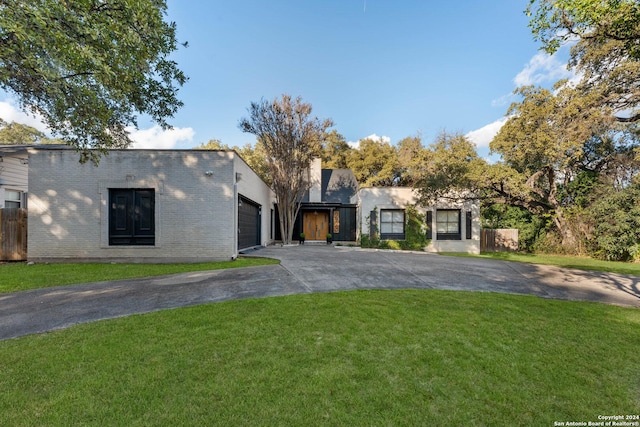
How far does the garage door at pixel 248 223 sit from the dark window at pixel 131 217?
10.4 ft

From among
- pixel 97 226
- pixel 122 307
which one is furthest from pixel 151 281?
pixel 97 226

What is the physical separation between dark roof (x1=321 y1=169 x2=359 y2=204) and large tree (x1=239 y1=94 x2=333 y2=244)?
3510 millimetres

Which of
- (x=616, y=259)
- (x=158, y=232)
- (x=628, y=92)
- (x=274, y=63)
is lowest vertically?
(x=616, y=259)

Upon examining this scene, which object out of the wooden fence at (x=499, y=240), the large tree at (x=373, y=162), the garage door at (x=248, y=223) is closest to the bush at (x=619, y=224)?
the wooden fence at (x=499, y=240)

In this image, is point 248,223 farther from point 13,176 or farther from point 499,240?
point 499,240

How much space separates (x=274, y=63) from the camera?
14.5m

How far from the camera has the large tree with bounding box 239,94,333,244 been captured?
15.5m

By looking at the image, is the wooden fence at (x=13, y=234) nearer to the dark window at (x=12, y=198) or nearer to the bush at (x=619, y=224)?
the dark window at (x=12, y=198)

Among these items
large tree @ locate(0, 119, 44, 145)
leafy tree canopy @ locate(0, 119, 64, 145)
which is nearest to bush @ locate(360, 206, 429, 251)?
leafy tree canopy @ locate(0, 119, 64, 145)

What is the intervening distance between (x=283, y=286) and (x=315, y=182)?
45.8ft

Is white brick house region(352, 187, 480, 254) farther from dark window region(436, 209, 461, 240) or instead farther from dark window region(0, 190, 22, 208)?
dark window region(0, 190, 22, 208)

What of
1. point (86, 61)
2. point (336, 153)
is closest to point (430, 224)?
point (336, 153)

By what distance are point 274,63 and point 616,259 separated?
19.9m

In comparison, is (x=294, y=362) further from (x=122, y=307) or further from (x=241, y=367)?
(x=122, y=307)
